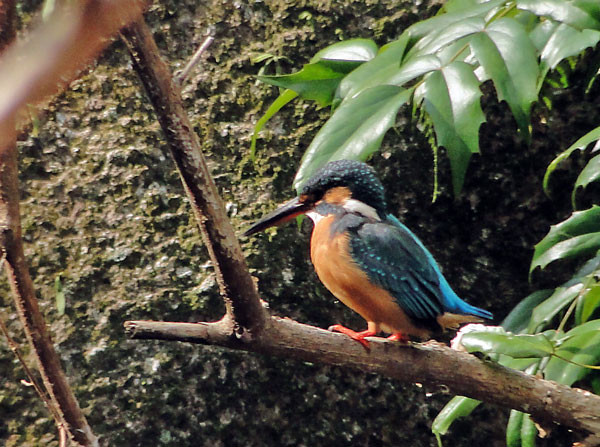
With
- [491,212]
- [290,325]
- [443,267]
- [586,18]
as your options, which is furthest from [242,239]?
[586,18]

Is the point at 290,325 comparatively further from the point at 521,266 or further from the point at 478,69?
the point at 521,266

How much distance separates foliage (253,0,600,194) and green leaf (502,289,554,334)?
353mm

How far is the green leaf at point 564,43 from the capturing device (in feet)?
4.09

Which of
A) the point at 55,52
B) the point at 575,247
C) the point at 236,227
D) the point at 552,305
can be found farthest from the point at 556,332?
the point at 55,52

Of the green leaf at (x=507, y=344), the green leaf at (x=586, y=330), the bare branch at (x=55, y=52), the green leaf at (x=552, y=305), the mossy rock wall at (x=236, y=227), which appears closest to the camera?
the bare branch at (x=55, y=52)

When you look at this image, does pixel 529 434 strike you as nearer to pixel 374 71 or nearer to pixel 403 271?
pixel 403 271

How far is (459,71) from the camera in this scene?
1.24 metres

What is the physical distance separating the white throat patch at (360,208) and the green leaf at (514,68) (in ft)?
1.39

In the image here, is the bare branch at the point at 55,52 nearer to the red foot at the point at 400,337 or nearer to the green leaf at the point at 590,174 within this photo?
the red foot at the point at 400,337

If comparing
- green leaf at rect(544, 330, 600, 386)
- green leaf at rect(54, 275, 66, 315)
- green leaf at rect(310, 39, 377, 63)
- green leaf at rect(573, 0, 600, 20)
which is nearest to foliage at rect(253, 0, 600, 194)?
green leaf at rect(573, 0, 600, 20)

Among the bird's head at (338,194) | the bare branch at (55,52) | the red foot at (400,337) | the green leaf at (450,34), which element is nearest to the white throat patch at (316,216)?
the bird's head at (338,194)

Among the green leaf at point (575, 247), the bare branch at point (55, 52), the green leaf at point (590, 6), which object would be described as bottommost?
the green leaf at point (575, 247)

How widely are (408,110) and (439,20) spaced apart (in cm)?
55

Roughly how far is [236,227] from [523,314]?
0.77 m
